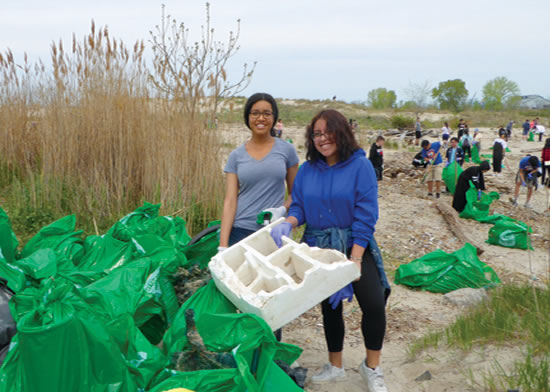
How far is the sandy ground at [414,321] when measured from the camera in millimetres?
2410

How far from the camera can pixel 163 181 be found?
4.22 m

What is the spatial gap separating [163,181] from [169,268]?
196 cm

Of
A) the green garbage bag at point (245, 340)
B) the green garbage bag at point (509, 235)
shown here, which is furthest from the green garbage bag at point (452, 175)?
the green garbage bag at point (245, 340)

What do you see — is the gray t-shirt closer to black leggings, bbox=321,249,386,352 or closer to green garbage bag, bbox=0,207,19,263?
black leggings, bbox=321,249,386,352

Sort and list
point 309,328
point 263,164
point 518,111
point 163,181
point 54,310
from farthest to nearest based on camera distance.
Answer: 1. point 518,111
2. point 163,181
3. point 309,328
4. point 263,164
5. point 54,310

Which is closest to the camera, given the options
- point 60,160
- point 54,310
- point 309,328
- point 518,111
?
point 54,310

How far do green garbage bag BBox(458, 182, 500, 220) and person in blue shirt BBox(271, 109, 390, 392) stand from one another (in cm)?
→ 699

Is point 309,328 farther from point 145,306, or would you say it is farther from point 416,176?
point 416,176

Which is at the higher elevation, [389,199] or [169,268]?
[169,268]

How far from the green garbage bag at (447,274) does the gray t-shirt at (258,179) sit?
103 inches

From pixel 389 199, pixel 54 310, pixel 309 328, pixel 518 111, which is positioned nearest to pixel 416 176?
pixel 389 199

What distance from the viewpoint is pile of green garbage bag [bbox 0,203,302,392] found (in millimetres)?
1530

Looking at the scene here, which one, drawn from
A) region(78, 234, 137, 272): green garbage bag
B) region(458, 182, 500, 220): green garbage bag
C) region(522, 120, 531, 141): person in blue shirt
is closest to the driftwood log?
region(458, 182, 500, 220): green garbage bag

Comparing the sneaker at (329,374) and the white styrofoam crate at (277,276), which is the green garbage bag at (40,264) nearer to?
the white styrofoam crate at (277,276)
